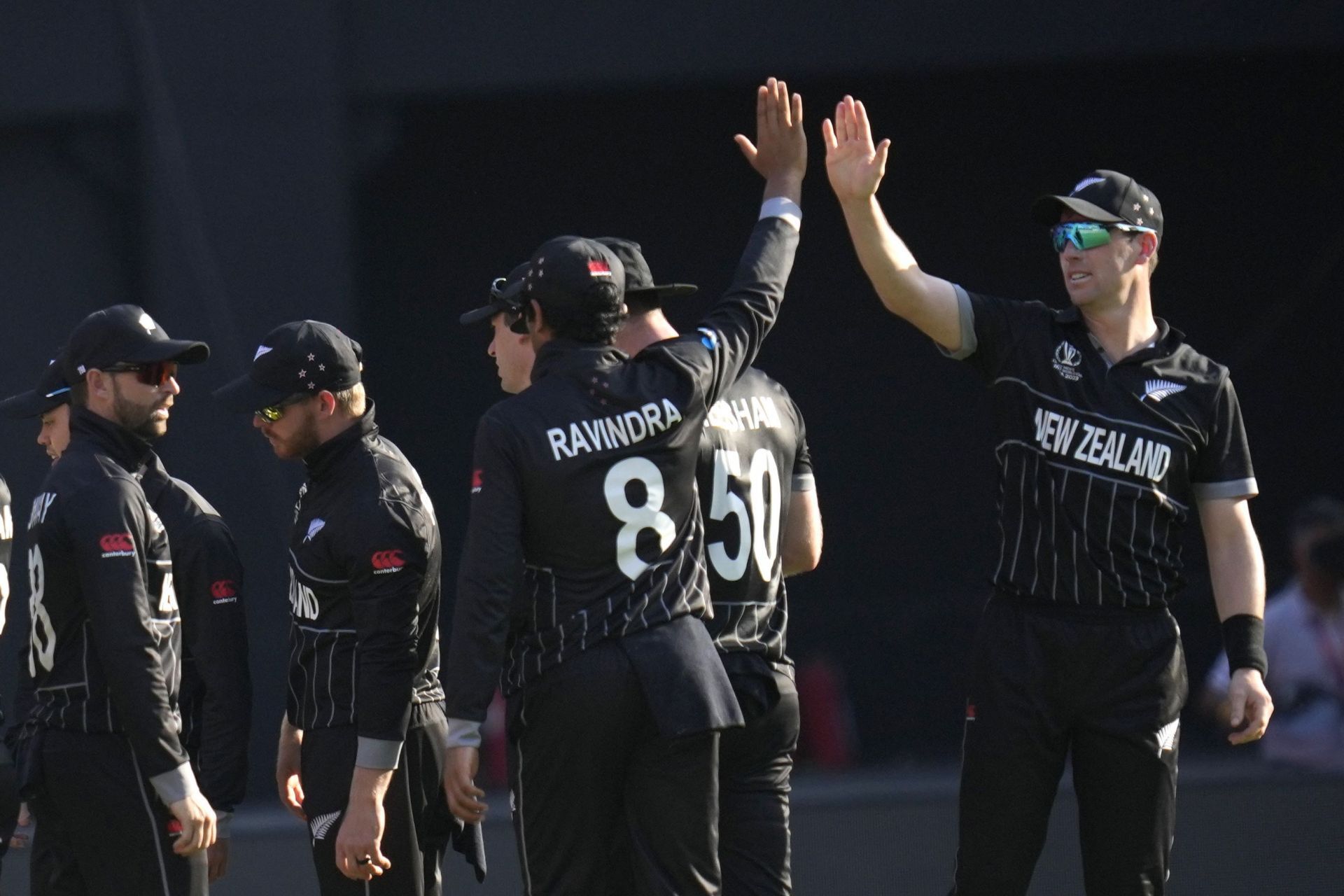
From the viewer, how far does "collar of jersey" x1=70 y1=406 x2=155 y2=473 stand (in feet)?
13.4

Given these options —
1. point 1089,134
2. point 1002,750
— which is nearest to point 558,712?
point 1002,750

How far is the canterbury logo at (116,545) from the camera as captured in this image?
151 inches

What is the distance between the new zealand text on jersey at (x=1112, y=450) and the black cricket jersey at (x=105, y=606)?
1.97 metres

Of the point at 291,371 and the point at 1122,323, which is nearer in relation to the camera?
the point at 291,371

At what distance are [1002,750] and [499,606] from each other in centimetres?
126

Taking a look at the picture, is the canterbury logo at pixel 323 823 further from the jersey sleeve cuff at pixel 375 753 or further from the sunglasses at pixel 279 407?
the sunglasses at pixel 279 407

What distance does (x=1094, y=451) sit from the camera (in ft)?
13.2

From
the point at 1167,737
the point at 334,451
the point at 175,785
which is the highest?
the point at 334,451

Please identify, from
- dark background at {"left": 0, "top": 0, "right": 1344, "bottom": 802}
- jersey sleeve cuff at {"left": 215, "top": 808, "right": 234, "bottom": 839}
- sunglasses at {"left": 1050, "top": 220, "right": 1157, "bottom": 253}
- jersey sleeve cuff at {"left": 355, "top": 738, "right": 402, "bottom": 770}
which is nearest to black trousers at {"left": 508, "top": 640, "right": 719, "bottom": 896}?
jersey sleeve cuff at {"left": 355, "top": 738, "right": 402, "bottom": 770}

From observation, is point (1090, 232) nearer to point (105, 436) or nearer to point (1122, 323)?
point (1122, 323)

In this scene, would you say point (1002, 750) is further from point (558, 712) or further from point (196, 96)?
point (196, 96)

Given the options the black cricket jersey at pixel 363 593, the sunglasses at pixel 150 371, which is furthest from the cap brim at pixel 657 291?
the sunglasses at pixel 150 371

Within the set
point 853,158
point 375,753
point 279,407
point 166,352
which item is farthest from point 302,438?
point 853,158

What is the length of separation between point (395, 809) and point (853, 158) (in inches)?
67.2
